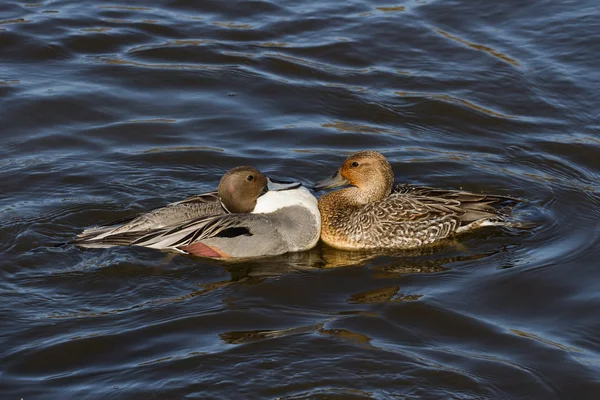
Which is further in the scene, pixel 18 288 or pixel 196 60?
pixel 196 60

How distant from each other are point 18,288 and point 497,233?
408 centimetres

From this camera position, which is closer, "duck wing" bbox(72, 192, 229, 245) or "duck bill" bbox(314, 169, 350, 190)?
"duck wing" bbox(72, 192, 229, 245)

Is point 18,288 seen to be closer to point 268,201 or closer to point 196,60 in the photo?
point 268,201

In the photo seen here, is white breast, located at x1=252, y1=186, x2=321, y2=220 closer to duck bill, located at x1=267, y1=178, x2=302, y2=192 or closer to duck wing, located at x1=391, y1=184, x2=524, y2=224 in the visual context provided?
duck bill, located at x1=267, y1=178, x2=302, y2=192

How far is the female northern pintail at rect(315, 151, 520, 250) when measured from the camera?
8.98 metres

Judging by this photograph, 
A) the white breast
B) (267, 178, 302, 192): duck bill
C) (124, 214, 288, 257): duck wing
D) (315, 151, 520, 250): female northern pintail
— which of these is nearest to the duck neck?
(315, 151, 520, 250): female northern pintail

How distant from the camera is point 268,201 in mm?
9023

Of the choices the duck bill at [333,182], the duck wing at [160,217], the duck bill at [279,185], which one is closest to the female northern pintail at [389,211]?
the duck bill at [333,182]

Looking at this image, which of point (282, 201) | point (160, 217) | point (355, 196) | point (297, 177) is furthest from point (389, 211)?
point (160, 217)

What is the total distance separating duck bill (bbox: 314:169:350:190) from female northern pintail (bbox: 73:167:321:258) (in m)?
0.25

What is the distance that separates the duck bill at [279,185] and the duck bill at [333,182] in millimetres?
239

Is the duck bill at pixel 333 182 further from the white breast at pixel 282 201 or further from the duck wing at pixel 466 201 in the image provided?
the duck wing at pixel 466 201

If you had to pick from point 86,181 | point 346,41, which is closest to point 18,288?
point 86,181

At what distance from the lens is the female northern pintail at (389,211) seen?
8.98 meters
